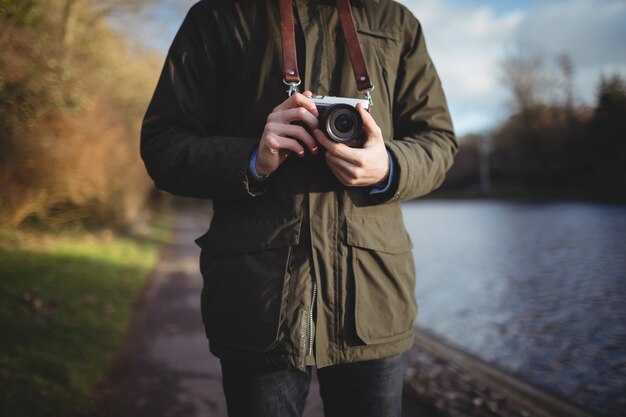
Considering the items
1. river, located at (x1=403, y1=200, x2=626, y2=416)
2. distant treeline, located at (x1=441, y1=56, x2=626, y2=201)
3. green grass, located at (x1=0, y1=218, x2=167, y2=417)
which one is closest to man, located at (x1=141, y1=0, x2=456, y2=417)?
green grass, located at (x1=0, y1=218, x2=167, y2=417)

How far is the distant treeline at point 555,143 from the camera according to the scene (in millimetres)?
24000

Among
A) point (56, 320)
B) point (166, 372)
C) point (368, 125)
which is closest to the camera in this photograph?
point (368, 125)

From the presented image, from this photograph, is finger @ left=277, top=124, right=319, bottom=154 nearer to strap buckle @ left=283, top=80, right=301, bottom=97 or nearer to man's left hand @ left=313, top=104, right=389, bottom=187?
man's left hand @ left=313, top=104, right=389, bottom=187

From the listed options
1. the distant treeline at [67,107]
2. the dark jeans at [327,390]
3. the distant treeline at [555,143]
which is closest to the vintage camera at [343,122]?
the dark jeans at [327,390]

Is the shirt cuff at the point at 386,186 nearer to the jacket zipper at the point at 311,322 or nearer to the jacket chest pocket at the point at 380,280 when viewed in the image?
the jacket chest pocket at the point at 380,280

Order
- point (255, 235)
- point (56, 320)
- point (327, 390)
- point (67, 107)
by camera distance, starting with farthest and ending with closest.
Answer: point (67, 107) → point (56, 320) → point (327, 390) → point (255, 235)

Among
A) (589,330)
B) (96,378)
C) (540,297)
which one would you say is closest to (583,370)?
(589,330)

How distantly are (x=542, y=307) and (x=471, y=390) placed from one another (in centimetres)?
→ 302

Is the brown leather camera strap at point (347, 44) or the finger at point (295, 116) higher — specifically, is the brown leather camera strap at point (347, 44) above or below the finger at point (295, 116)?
above

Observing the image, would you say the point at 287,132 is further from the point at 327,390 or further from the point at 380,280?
the point at 327,390

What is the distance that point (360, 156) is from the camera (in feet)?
3.95

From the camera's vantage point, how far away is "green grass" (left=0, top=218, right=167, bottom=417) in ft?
10.7

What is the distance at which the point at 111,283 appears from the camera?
7.00m

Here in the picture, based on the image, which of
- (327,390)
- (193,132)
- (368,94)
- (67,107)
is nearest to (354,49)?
(368,94)
